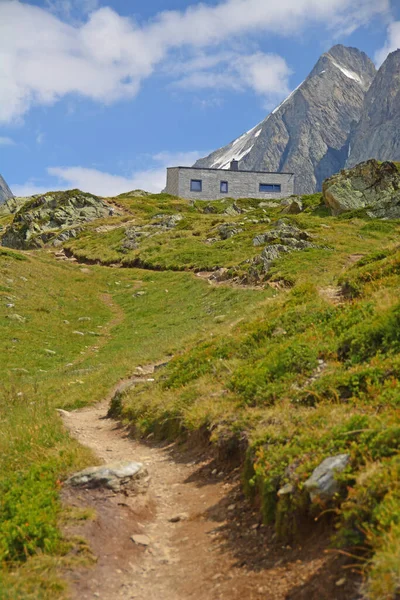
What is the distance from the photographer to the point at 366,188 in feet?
205

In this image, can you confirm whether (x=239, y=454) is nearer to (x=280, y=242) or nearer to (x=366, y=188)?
(x=280, y=242)

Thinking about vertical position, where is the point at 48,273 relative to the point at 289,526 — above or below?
above

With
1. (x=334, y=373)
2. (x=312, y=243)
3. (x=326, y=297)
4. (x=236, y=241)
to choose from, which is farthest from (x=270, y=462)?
(x=236, y=241)

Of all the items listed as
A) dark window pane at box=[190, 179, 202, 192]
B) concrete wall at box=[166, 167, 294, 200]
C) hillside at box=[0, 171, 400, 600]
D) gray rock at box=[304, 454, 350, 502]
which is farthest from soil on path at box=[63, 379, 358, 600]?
dark window pane at box=[190, 179, 202, 192]

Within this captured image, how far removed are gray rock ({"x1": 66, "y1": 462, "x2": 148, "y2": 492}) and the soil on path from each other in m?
0.18

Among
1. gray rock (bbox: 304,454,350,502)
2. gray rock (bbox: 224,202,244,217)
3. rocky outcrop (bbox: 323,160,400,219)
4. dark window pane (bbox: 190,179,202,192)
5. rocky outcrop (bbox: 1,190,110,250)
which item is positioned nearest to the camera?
gray rock (bbox: 304,454,350,502)

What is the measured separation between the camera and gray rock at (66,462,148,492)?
29.5ft

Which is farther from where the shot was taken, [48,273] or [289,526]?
[48,273]

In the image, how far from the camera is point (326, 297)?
17.4 meters

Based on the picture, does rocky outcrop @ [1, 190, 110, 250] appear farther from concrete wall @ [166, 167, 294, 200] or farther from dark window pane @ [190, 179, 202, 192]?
dark window pane @ [190, 179, 202, 192]

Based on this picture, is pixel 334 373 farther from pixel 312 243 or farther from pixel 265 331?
pixel 312 243

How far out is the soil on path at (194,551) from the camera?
20.2 ft

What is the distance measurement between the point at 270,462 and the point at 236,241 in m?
46.2

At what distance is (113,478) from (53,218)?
3230 inches
